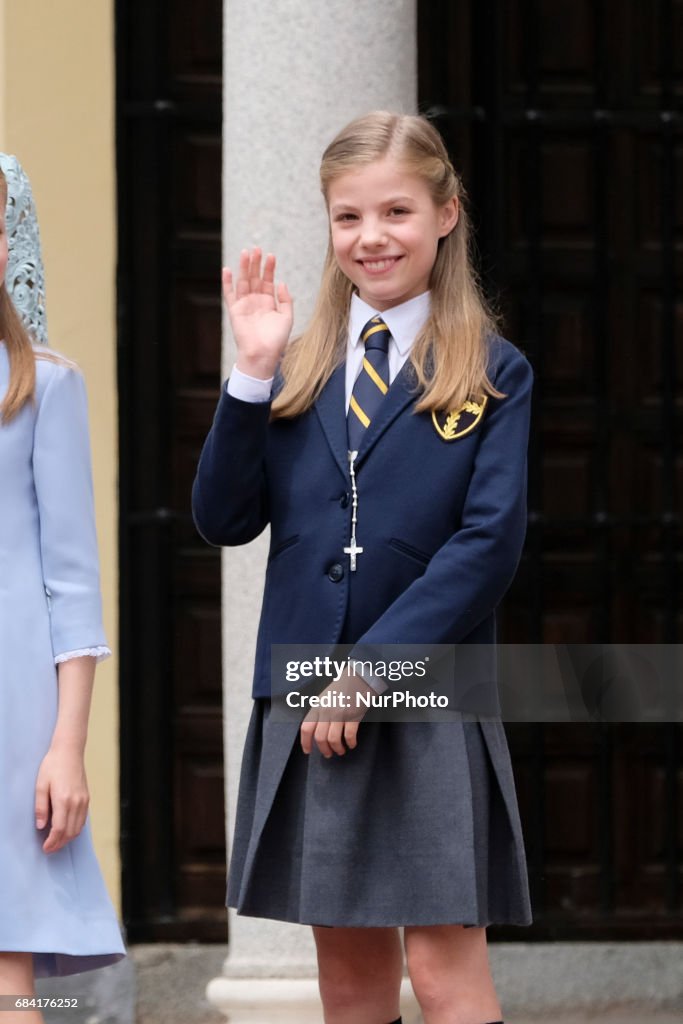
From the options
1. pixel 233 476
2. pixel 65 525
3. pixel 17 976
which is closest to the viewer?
pixel 17 976

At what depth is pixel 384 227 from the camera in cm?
361

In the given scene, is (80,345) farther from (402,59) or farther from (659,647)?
(659,647)

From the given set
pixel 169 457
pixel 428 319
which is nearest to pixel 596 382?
pixel 169 457

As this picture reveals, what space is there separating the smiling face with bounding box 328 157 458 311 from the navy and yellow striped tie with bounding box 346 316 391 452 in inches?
2.5

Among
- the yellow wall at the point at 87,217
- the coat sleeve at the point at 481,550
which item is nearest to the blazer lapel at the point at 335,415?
the coat sleeve at the point at 481,550

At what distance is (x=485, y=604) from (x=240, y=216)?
6.33 feet

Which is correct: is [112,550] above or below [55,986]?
above

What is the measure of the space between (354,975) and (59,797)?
0.70 m

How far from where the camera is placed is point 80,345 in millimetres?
5949

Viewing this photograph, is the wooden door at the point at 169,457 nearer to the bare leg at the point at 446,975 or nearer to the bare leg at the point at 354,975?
the bare leg at the point at 354,975

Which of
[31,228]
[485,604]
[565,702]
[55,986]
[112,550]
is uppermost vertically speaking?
[31,228]

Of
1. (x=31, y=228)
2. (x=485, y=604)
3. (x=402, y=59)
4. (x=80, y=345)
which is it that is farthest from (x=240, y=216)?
(x=485, y=604)

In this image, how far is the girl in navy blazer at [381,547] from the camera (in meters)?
3.47

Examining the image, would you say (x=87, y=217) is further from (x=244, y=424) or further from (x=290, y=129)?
(x=244, y=424)
